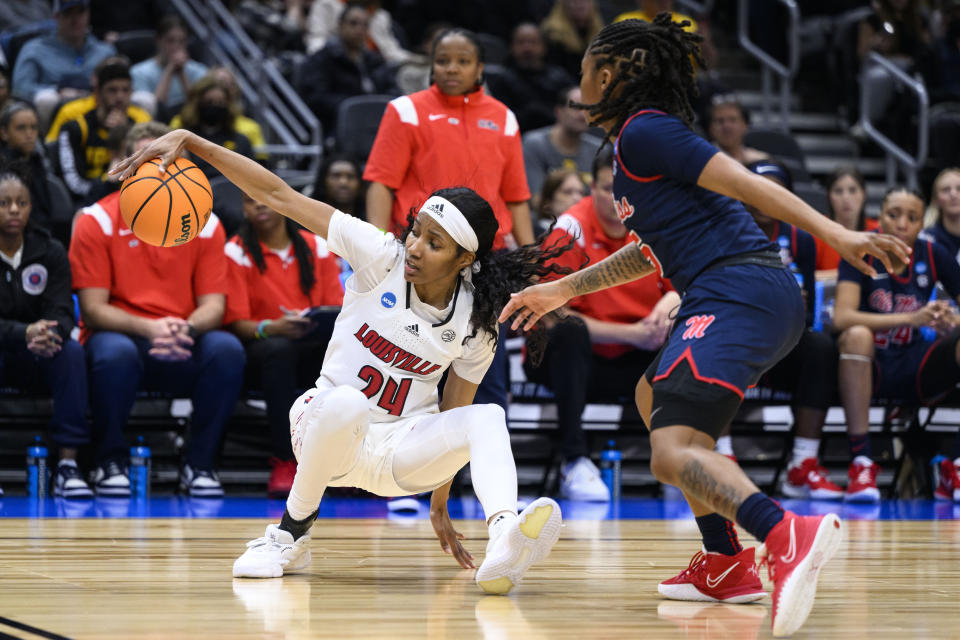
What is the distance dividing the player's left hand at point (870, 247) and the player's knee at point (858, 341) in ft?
12.9

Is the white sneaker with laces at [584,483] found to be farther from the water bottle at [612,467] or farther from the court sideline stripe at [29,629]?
the court sideline stripe at [29,629]

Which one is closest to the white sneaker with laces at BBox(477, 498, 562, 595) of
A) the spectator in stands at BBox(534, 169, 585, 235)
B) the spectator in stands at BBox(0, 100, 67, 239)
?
the spectator in stands at BBox(534, 169, 585, 235)

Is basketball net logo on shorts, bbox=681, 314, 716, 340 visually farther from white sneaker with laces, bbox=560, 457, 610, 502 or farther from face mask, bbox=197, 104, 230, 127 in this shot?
face mask, bbox=197, 104, 230, 127

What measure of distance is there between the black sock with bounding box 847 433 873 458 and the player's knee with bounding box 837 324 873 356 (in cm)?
44

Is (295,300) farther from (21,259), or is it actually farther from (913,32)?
(913,32)

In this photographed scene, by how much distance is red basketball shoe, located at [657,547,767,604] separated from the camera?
135 inches

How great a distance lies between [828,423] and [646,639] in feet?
15.3

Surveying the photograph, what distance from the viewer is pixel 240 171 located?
3.68m

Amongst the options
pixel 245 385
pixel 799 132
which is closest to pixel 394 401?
pixel 245 385

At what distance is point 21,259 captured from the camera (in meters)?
6.15

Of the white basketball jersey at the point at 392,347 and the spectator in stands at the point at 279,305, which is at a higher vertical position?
the white basketball jersey at the point at 392,347

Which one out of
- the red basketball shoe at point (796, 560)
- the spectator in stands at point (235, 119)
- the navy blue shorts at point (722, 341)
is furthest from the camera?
the spectator in stands at point (235, 119)

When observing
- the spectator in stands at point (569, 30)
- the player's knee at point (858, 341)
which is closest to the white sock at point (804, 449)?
the player's knee at point (858, 341)

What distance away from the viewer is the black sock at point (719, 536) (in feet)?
11.3
